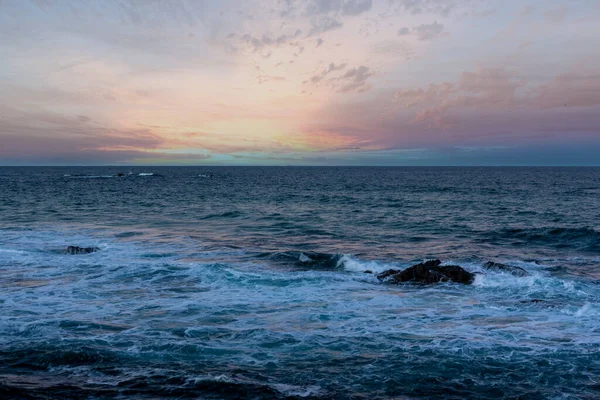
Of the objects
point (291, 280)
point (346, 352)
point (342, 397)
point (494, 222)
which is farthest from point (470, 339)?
point (494, 222)

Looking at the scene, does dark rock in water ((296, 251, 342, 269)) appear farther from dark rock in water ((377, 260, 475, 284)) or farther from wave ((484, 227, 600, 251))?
wave ((484, 227, 600, 251))

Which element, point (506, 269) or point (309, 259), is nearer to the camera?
point (506, 269)

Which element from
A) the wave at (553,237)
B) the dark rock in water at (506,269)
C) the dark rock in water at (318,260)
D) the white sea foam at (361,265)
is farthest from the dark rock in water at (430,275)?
the wave at (553,237)

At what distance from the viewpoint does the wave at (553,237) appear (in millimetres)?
28016

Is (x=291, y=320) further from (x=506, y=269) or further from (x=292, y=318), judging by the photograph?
(x=506, y=269)

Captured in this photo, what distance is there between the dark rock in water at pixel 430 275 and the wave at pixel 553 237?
474 inches

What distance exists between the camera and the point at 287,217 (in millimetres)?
42469

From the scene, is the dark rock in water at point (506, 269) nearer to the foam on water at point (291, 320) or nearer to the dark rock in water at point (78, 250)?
the foam on water at point (291, 320)

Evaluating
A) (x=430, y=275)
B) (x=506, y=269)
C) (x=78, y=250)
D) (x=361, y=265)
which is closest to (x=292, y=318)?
(x=430, y=275)

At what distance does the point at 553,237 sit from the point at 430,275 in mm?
16493

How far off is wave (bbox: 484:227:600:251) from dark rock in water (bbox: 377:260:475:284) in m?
12.0

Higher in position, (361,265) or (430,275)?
(430,275)

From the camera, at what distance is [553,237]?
30.4 metres

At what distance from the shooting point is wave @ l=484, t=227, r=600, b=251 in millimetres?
28016
